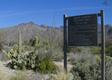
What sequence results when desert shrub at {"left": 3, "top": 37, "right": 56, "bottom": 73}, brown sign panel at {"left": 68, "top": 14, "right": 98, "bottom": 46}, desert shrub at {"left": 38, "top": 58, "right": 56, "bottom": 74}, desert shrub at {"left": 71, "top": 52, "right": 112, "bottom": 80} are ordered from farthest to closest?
desert shrub at {"left": 3, "top": 37, "right": 56, "bottom": 73} → desert shrub at {"left": 38, "top": 58, "right": 56, "bottom": 74} → brown sign panel at {"left": 68, "top": 14, "right": 98, "bottom": 46} → desert shrub at {"left": 71, "top": 52, "right": 112, "bottom": 80}

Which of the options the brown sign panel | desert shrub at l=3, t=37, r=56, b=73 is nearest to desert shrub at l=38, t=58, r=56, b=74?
desert shrub at l=3, t=37, r=56, b=73

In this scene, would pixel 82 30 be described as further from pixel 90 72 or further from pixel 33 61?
pixel 33 61

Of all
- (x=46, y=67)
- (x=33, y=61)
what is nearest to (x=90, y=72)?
(x=46, y=67)

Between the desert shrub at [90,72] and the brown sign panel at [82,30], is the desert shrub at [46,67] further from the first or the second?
the desert shrub at [90,72]

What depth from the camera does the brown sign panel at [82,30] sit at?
42.4 ft

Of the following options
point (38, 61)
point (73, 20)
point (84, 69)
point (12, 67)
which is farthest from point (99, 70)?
point (12, 67)

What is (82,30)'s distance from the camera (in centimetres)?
1331

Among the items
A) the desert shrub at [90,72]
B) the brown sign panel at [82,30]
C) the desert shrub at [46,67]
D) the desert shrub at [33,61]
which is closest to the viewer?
the desert shrub at [90,72]

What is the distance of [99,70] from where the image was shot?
12781mm

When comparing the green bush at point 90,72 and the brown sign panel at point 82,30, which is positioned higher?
the brown sign panel at point 82,30

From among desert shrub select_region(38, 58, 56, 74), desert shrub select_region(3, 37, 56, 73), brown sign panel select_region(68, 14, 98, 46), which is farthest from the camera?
desert shrub select_region(3, 37, 56, 73)

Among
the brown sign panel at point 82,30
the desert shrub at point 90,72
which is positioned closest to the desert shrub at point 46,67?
the brown sign panel at point 82,30

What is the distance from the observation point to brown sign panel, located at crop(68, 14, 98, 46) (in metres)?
12.9

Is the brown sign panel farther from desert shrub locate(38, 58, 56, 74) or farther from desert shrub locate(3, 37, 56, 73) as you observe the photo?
desert shrub locate(3, 37, 56, 73)
